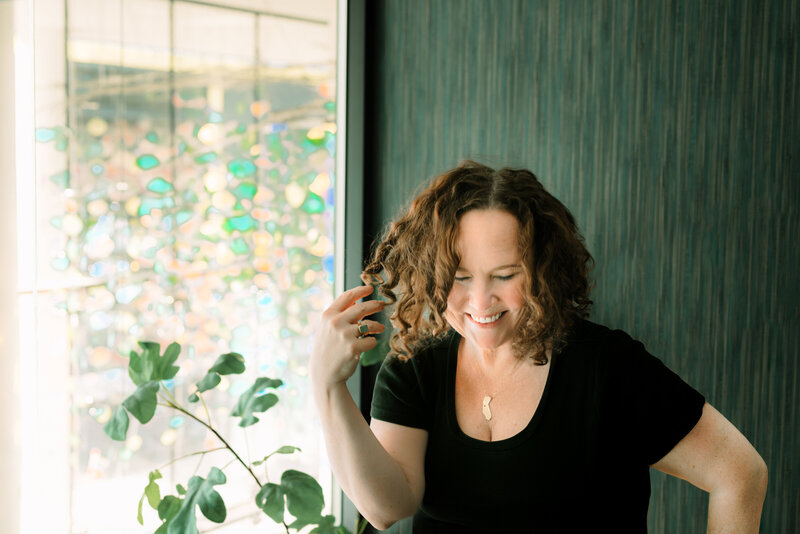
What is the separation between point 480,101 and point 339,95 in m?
0.46

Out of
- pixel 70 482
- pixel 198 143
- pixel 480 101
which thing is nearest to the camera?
pixel 70 482

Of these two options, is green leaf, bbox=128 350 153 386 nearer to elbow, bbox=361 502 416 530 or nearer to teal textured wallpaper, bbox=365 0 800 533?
elbow, bbox=361 502 416 530

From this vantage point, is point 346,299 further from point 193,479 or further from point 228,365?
point 193,479

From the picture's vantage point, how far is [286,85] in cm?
201

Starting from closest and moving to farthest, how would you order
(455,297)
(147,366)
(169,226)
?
(455,297) < (147,366) < (169,226)

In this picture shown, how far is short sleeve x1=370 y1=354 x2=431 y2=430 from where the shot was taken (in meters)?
1.36

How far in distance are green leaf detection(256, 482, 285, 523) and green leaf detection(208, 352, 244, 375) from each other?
0.26 metres

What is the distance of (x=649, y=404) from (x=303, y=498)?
0.79m

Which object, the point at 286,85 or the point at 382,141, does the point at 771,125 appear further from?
the point at 286,85

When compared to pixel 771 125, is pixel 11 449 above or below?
below

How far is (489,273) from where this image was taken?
1259 millimetres

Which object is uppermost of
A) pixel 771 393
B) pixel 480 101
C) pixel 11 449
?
pixel 480 101

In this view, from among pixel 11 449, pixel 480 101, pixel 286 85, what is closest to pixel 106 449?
pixel 11 449

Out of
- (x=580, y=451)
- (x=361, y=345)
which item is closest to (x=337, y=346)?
(x=361, y=345)
